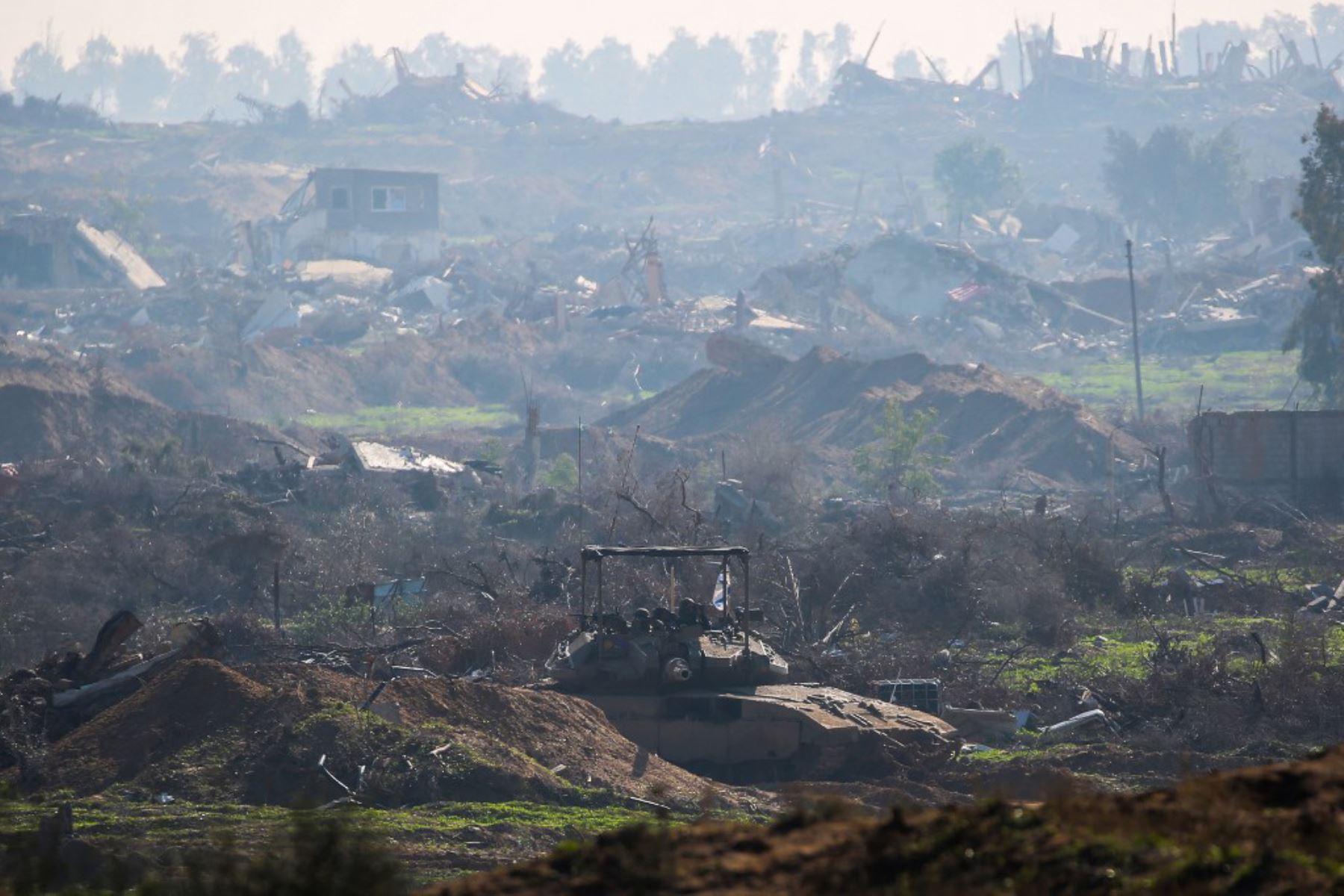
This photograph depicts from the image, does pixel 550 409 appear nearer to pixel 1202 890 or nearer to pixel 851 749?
pixel 851 749

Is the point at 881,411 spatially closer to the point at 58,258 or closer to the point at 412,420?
the point at 412,420

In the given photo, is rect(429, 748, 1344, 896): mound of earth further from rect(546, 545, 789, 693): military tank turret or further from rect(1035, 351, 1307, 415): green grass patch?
rect(1035, 351, 1307, 415): green grass patch

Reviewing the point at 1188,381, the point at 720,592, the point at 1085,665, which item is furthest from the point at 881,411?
the point at 1085,665

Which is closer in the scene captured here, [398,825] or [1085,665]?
[398,825]

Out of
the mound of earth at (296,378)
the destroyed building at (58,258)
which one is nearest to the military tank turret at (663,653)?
the mound of earth at (296,378)

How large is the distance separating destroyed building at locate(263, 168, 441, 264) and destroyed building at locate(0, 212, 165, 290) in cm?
561

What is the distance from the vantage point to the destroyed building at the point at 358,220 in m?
73.6

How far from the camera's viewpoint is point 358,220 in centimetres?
7500

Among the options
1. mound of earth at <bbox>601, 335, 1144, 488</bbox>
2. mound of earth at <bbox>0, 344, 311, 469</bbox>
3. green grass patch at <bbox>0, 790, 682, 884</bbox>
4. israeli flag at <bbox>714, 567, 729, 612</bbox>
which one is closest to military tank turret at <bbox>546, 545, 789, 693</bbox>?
israeli flag at <bbox>714, 567, 729, 612</bbox>

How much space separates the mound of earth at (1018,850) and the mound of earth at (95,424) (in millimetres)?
32249

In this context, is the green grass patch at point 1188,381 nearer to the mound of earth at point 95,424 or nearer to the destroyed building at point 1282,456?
the destroyed building at point 1282,456

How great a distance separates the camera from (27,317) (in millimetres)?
62719

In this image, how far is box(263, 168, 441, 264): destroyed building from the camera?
7356 cm

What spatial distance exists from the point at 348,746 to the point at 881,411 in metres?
29.8
